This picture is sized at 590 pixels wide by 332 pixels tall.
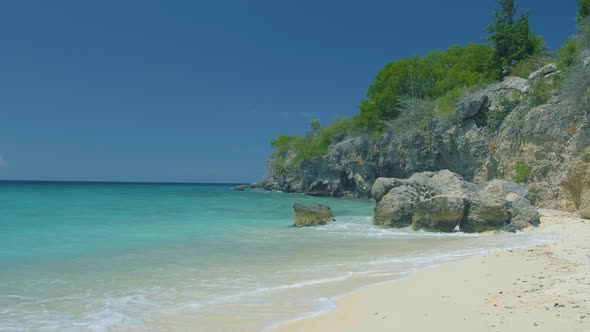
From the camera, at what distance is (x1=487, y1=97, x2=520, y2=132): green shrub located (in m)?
22.7

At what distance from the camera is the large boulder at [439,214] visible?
1348 centimetres

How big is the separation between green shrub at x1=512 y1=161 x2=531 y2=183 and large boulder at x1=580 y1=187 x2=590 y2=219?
4456 millimetres

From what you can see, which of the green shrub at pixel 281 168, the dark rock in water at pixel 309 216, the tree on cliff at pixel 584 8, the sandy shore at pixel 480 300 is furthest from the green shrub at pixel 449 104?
the green shrub at pixel 281 168

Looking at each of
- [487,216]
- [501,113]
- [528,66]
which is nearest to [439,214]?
[487,216]

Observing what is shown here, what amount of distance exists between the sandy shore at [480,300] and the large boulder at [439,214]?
18.5ft

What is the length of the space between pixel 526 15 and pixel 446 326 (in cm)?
3268

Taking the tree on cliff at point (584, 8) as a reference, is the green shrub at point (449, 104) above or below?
below

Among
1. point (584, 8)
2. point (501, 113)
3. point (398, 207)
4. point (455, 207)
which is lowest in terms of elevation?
point (398, 207)

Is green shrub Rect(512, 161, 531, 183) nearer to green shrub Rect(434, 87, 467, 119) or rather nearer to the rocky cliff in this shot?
the rocky cliff

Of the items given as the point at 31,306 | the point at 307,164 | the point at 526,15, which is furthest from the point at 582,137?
the point at 307,164

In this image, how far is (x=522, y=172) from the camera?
→ 18.3 m

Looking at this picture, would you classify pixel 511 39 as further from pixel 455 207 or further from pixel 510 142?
pixel 455 207

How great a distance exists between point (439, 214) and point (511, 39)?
71.9ft

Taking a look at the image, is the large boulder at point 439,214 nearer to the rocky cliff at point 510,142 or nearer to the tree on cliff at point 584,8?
the rocky cliff at point 510,142
